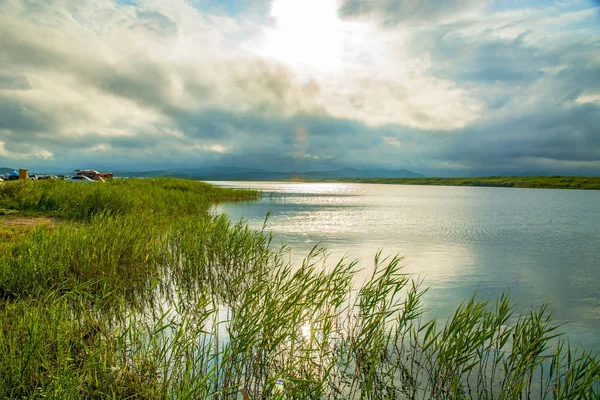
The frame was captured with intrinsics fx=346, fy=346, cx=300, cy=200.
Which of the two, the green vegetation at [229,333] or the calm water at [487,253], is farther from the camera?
the calm water at [487,253]

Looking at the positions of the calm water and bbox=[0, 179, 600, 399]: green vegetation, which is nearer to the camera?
bbox=[0, 179, 600, 399]: green vegetation

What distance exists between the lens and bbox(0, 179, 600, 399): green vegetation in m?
4.93

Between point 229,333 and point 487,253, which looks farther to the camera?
point 487,253

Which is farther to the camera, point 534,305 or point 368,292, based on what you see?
point 534,305

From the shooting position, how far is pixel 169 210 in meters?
26.2

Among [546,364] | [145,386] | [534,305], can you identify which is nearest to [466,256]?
[534,305]

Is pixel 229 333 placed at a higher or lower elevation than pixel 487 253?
higher

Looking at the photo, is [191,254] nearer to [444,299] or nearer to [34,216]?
[444,299]

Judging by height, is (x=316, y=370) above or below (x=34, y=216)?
below

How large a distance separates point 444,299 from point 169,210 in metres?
20.9

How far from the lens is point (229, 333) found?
5570mm

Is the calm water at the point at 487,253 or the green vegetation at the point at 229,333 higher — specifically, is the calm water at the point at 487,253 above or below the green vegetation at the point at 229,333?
below

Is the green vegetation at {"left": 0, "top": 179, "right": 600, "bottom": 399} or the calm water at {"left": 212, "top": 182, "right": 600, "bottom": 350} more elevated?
the green vegetation at {"left": 0, "top": 179, "right": 600, "bottom": 399}

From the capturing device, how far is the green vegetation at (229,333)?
4.93 metres
